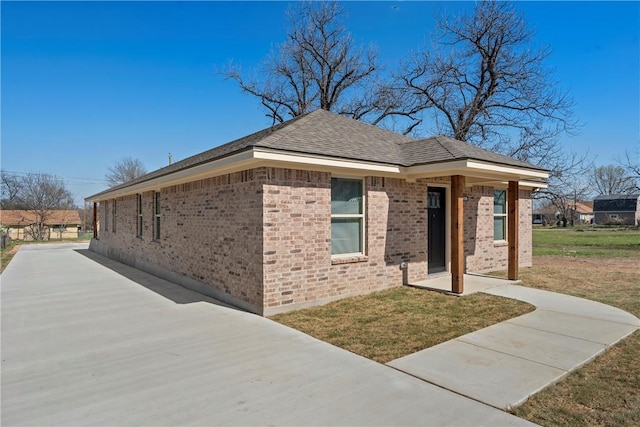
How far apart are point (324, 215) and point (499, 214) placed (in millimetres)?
6727

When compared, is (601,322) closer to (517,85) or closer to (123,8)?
(123,8)

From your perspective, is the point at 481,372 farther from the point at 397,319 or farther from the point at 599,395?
the point at 397,319

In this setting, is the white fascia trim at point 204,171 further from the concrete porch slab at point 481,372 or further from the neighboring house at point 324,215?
the concrete porch slab at point 481,372

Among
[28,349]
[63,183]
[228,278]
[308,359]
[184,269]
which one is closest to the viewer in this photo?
[308,359]

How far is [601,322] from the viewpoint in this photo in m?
5.72

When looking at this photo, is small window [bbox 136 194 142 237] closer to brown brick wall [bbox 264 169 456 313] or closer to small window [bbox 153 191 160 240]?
small window [bbox 153 191 160 240]

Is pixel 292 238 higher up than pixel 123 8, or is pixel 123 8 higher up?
pixel 123 8

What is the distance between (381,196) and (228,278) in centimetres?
358

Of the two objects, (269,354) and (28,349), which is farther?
(28,349)

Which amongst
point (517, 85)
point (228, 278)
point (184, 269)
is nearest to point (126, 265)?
point (184, 269)

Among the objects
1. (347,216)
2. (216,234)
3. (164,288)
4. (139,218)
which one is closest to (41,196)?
(139,218)

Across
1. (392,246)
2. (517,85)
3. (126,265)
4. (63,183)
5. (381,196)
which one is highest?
(517,85)

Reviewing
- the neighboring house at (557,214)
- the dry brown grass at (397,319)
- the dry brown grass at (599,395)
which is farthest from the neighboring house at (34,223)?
the neighboring house at (557,214)

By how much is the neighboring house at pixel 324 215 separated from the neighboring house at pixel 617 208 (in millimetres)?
71469
